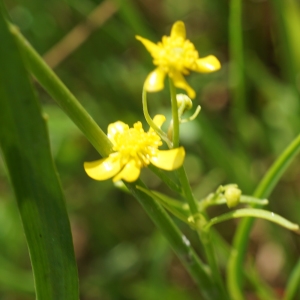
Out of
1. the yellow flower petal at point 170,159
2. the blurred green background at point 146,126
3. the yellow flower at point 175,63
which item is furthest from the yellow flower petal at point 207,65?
the blurred green background at point 146,126

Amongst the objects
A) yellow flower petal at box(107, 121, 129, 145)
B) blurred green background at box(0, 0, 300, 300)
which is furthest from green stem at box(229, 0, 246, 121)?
yellow flower petal at box(107, 121, 129, 145)

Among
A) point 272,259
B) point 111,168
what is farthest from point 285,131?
point 111,168

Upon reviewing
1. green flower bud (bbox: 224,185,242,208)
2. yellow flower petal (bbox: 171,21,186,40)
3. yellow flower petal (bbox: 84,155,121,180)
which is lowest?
green flower bud (bbox: 224,185,242,208)

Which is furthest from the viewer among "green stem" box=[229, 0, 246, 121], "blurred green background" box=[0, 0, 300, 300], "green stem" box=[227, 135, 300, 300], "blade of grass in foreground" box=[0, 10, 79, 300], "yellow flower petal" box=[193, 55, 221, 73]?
"blurred green background" box=[0, 0, 300, 300]

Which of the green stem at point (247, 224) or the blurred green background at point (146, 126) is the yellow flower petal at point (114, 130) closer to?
the green stem at point (247, 224)

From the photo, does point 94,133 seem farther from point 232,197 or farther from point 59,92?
point 232,197

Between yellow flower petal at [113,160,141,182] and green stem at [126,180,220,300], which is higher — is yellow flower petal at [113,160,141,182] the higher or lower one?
the higher one

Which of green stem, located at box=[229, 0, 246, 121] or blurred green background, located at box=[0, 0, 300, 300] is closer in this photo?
green stem, located at box=[229, 0, 246, 121]

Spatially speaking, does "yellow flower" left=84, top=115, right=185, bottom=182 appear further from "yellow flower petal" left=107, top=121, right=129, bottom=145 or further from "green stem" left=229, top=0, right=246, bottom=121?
"green stem" left=229, top=0, right=246, bottom=121
